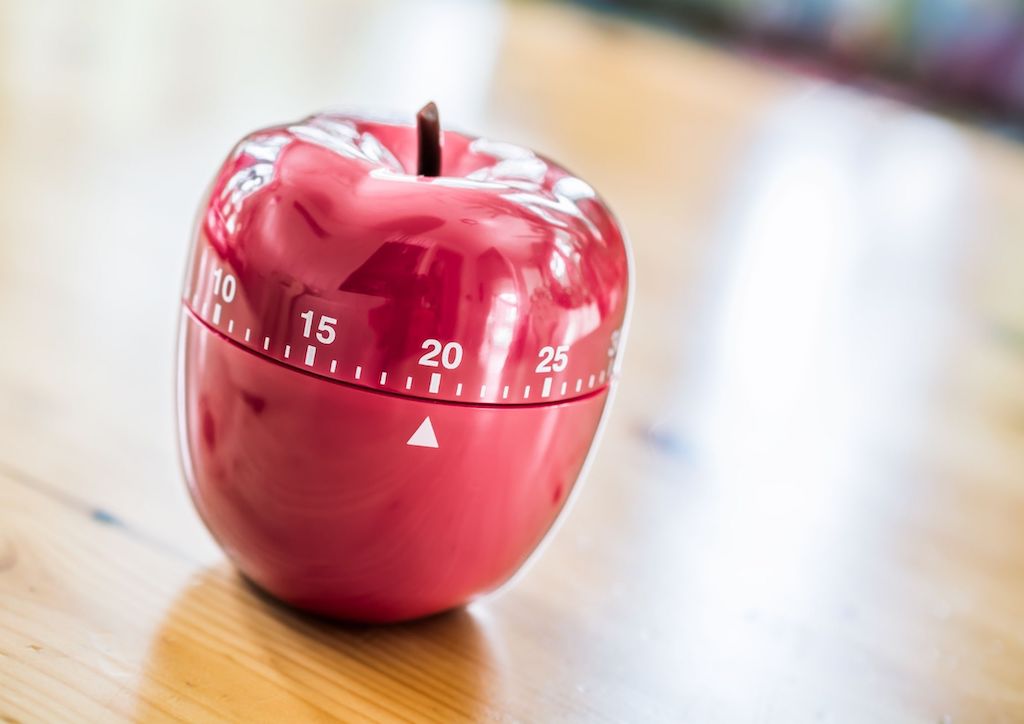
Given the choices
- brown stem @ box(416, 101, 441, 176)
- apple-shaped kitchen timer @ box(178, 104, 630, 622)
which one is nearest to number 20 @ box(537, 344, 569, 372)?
apple-shaped kitchen timer @ box(178, 104, 630, 622)

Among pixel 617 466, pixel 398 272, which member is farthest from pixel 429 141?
pixel 617 466

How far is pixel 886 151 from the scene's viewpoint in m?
2.41

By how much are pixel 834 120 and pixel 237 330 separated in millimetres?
2415

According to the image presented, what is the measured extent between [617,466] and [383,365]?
0.33 metres

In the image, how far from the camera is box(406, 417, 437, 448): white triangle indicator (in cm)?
48

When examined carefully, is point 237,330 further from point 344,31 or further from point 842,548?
point 344,31

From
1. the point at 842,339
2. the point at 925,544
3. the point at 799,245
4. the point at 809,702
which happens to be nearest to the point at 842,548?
the point at 925,544

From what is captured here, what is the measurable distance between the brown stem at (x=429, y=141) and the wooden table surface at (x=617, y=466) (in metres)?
0.21

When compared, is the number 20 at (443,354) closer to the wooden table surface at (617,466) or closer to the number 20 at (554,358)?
the number 20 at (554,358)

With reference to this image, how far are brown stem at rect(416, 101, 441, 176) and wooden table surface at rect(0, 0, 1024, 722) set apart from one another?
0.21 metres

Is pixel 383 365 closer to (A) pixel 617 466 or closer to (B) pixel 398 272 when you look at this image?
(B) pixel 398 272

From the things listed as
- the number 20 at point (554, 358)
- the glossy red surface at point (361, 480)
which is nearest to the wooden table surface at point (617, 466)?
the glossy red surface at point (361, 480)

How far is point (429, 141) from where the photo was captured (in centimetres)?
56

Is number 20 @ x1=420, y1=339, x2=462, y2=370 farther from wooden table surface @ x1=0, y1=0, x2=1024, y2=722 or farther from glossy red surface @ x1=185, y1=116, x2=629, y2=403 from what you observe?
wooden table surface @ x1=0, y1=0, x2=1024, y2=722
